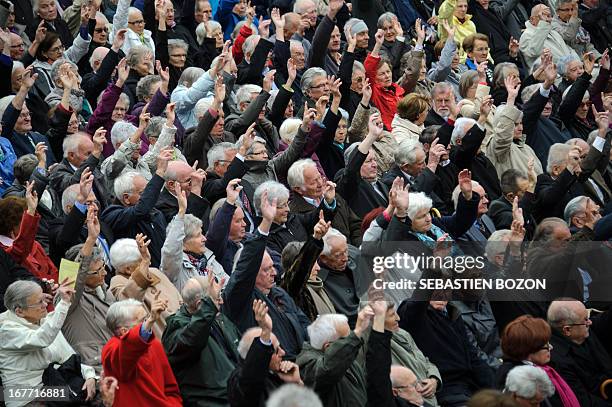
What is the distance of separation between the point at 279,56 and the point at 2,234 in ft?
13.8

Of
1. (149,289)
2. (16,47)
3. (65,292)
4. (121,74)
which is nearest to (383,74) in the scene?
(121,74)

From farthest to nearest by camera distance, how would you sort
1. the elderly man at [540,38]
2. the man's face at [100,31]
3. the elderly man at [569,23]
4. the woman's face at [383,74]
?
the elderly man at [569,23] → the elderly man at [540,38] → the woman's face at [383,74] → the man's face at [100,31]

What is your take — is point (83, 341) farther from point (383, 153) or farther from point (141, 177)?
point (383, 153)

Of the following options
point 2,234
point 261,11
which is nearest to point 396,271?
point 2,234

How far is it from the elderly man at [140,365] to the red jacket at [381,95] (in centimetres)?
490

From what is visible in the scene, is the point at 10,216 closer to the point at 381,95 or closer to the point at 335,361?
the point at 335,361

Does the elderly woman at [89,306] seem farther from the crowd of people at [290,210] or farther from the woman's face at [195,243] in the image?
the woman's face at [195,243]

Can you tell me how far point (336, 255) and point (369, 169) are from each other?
5.62 ft

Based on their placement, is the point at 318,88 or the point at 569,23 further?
the point at 569,23

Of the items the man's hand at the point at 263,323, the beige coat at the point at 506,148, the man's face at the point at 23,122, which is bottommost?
the beige coat at the point at 506,148

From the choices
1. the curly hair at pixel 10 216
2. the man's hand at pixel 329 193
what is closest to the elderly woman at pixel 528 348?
the man's hand at pixel 329 193

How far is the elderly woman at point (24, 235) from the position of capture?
889 cm

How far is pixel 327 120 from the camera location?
1117cm

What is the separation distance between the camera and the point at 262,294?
339 inches
